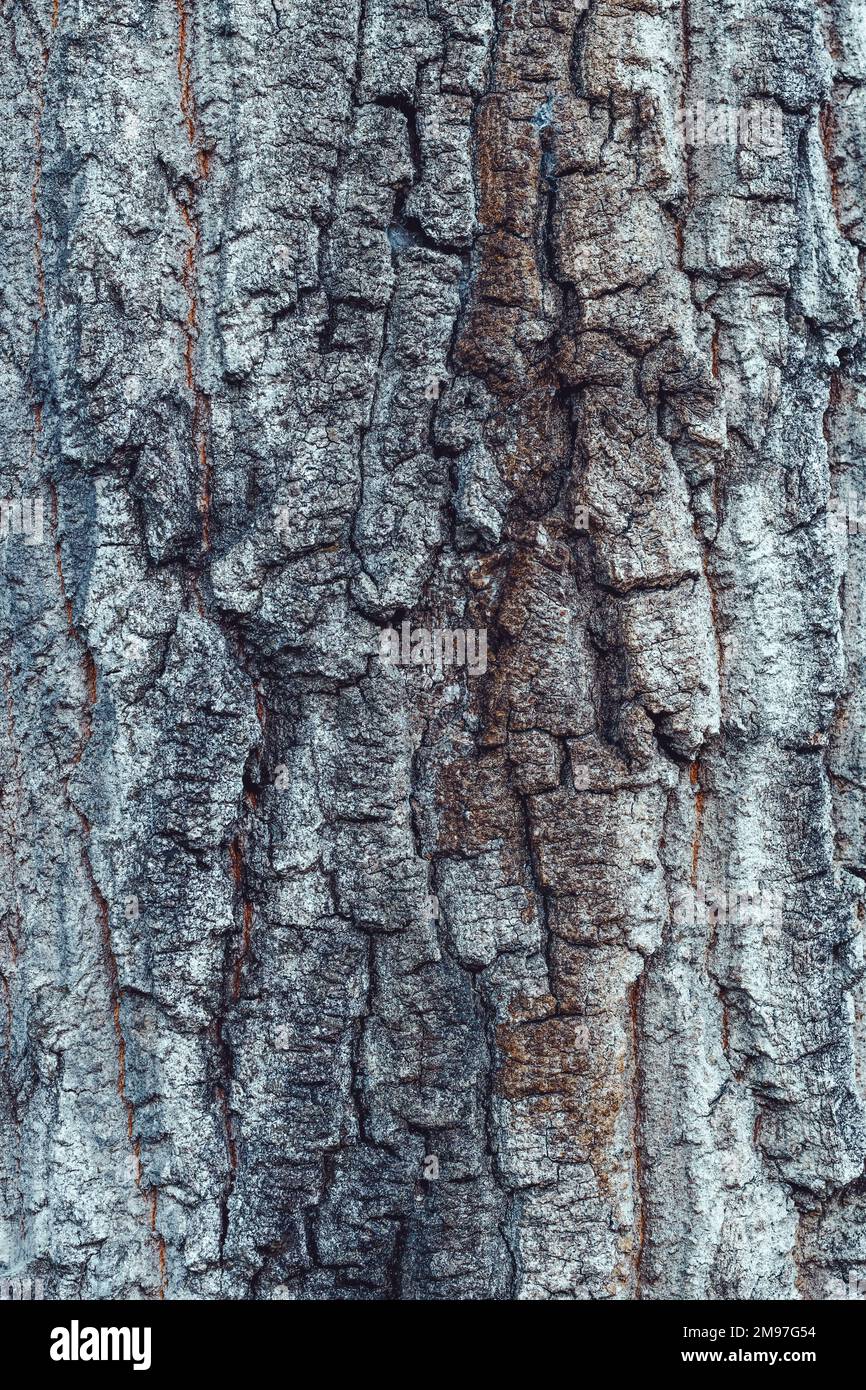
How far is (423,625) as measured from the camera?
1444mm

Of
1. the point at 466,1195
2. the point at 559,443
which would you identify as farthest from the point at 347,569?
the point at 466,1195

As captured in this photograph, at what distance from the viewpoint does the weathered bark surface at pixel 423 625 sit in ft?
4.67

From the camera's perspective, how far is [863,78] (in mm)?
1519

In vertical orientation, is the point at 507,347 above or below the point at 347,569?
above

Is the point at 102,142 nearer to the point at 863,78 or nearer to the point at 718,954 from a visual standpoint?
the point at 863,78

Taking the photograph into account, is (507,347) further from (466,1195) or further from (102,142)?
(466,1195)

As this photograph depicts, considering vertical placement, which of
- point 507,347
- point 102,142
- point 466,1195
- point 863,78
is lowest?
point 466,1195

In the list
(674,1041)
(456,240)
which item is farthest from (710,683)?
(456,240)

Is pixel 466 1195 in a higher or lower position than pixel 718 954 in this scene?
lower

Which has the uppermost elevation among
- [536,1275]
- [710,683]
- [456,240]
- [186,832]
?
[456,240]

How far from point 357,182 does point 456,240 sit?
0.15 metres

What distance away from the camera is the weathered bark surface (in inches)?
56.1

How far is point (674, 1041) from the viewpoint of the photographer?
4.82ft

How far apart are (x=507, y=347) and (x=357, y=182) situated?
297 millimetres
